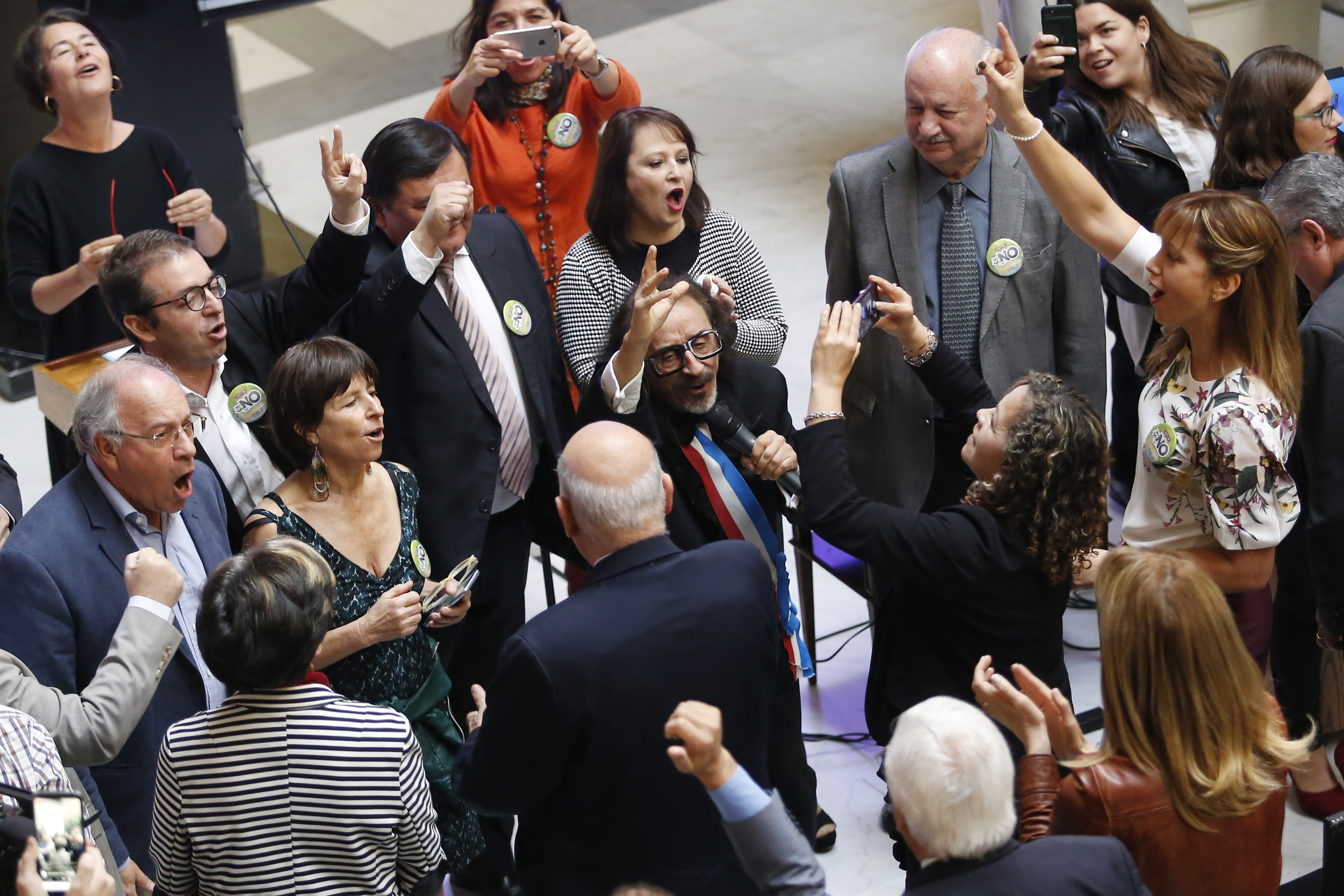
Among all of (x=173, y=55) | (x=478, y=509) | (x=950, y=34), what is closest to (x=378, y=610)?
(x=478, y=509)

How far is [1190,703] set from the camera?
80.7 inches

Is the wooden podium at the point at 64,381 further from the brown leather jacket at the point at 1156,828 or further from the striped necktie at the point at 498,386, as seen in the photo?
the brown leather jacket at the point at 1156,828

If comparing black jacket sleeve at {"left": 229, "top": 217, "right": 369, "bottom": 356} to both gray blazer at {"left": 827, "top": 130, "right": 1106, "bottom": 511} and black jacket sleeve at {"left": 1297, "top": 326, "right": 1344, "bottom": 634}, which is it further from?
black jacket sleeve at {"left": 1297, "top": 326, "right": 1344, "bottom": 634}

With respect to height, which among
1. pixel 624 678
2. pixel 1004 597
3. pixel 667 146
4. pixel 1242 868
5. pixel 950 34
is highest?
pixel 950 34

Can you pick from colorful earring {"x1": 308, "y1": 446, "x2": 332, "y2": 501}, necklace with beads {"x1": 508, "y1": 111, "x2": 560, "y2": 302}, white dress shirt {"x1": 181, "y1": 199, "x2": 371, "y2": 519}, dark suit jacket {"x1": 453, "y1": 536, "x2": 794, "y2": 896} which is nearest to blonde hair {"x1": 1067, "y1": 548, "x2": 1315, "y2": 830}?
dark suit jacket {"x1": 453, "y1": 536, "x2": 794, "y2": 896}

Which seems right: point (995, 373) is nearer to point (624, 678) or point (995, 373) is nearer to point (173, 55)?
point (624, 678)

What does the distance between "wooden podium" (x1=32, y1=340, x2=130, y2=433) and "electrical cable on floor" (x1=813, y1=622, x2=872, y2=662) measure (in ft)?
7.40

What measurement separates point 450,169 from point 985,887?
2138 millimetres

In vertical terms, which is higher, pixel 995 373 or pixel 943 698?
pixel 943 698

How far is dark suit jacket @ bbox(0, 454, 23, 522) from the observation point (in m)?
2.91

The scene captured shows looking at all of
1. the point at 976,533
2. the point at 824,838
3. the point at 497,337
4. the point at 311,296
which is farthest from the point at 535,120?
the point at 824,838

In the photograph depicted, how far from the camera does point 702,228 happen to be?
3494 mm

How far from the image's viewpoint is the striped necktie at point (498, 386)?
127 inches

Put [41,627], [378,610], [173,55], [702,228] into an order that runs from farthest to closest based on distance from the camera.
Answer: [173,55] < [702,228] < [378,610] < [41,627]
